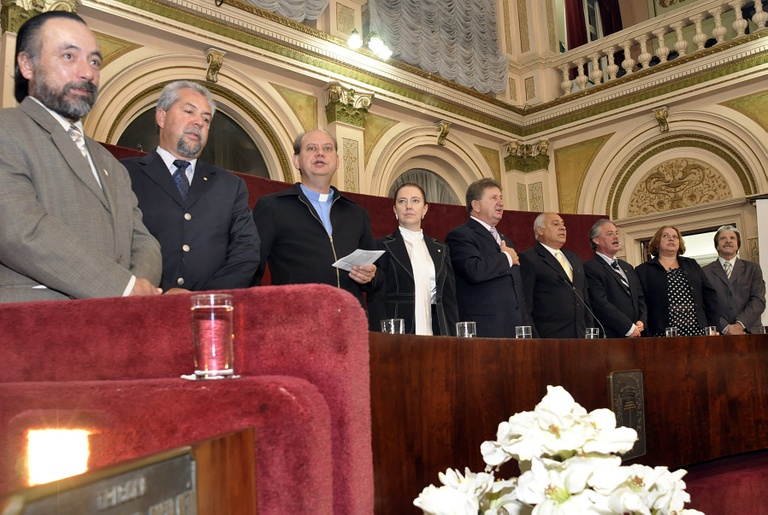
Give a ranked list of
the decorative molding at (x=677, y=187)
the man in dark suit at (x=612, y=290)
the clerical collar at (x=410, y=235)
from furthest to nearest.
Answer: the decorative molding at (x=677, y=187)
the man in dark suit at (x=612, y=290)
the clerical collar at (x=410, y=235)

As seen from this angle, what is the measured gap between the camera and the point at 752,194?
23.3ft

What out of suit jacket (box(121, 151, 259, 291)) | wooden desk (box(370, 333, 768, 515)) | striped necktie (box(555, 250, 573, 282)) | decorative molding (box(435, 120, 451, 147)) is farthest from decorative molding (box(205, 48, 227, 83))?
wooden desk (box(370, 333, 768, 515))

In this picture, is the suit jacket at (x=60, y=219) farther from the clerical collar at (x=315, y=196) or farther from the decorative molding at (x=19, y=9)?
the decorative molding at (x=19, y=9)

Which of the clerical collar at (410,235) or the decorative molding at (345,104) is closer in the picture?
the clerical collar at (410,235)

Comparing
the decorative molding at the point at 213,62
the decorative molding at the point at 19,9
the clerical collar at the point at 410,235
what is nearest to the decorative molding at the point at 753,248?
the clerical collar at the point at 410,235

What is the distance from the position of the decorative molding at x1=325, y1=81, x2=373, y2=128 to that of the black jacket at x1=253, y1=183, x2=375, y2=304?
4.09m

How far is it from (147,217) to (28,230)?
2.34 ft

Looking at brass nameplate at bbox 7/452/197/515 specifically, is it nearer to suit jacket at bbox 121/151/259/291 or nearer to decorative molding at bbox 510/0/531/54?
suit jacket at bbox 121/151/259/291

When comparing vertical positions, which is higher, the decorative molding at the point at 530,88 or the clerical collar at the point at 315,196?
the decorative molding at the point at 530,88

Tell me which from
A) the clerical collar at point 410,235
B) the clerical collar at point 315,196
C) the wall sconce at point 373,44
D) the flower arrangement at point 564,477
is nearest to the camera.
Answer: the flower arrangement at point 564,477

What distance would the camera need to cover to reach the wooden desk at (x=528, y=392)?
1.39 meters

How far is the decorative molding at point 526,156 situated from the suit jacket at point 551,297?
16.5 ft

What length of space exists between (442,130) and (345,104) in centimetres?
151

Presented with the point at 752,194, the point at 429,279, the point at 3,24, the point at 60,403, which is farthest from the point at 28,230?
the point at 752,194
